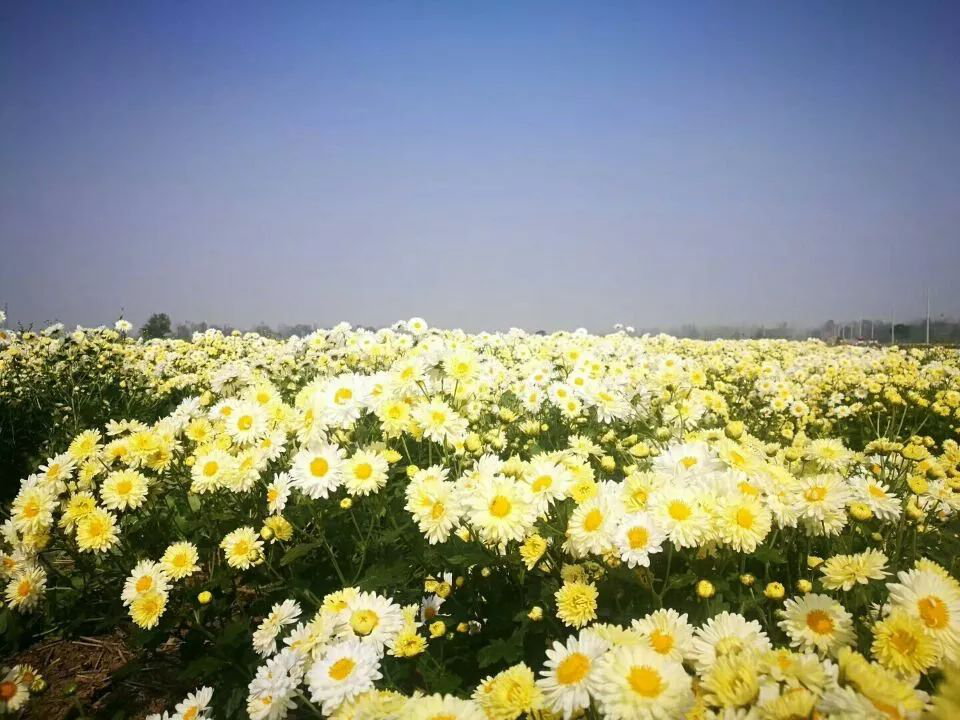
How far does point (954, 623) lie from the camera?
3.77 ft

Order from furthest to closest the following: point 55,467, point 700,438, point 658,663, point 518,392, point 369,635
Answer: point 518,392, point 55,467, point 700,438, point 369,635, point 658,663

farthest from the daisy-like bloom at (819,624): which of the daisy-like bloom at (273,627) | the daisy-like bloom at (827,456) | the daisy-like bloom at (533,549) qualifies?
the daisy-like bloom at (273,627)

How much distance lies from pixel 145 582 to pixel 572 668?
2029 millimetres

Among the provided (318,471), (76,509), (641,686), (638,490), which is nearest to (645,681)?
(641,686)

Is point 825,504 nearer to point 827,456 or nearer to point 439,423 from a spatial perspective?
point 827,456

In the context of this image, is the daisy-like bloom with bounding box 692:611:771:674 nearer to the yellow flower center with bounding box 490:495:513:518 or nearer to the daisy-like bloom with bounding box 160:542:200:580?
the yellow flower center with bounding box 490:495:513:518

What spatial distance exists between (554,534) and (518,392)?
2675mm

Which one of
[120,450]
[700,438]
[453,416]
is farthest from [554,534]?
[120,450]

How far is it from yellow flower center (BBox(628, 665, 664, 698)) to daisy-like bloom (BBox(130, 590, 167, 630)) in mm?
1989

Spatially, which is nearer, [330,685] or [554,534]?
[330,685]

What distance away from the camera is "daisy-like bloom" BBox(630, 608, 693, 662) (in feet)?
3.52

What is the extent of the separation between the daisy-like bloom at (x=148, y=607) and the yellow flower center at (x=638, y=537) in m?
1.92

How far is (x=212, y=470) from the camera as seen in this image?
2.60 m

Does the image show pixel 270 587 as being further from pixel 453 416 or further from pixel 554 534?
pixel 554 534
